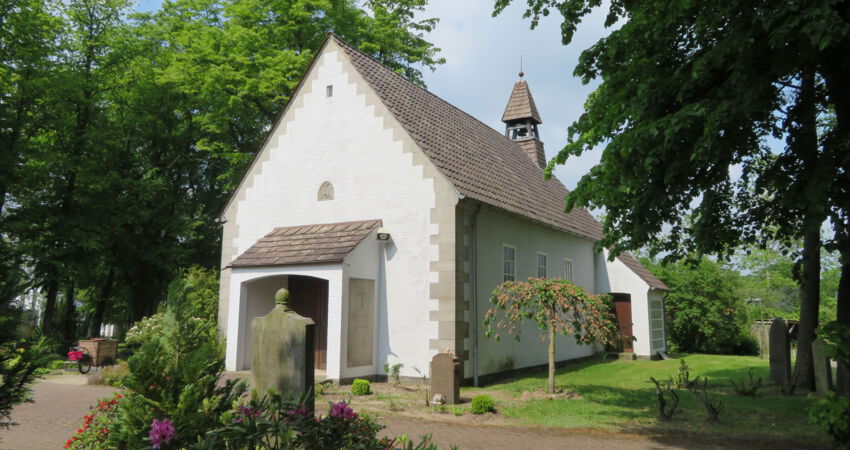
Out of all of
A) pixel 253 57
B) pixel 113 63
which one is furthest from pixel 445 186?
pixel 113 63

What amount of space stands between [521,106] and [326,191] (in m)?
15.2

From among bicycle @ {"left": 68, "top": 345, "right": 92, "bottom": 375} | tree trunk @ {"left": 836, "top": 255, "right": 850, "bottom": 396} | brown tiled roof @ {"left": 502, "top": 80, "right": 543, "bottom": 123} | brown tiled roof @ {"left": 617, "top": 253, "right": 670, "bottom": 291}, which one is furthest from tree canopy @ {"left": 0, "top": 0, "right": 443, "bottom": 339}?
tree trunk @ {"left": 836, "top": 255, "right": 850, "bottom": 396}

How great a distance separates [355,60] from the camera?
16797 mm

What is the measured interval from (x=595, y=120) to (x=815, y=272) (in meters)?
7.85

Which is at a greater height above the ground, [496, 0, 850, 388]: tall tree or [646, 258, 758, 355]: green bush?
[496, 0, 850, 388]: tall tree

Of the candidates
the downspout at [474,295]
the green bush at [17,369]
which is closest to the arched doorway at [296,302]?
the downspout at [474,295]

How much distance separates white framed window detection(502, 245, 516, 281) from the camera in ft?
54.5

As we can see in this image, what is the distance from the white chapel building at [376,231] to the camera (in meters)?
14.2

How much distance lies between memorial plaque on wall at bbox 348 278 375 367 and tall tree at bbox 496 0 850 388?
665 cm

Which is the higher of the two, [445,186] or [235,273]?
[445,186]

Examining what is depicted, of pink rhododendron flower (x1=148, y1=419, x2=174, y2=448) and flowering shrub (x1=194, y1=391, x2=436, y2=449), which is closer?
flowering shrub (x1=194, y1=391, x2=436, y2=449)

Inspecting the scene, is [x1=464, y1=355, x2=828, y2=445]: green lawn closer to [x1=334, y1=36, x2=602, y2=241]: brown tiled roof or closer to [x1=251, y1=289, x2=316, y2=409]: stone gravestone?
[x1=334, y1=36, x2=602, y2=241]: brown tiled roof

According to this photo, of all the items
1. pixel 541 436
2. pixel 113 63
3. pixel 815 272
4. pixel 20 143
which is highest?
pixel 113 63

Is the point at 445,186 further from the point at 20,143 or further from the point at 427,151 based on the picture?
the point at 20,143
